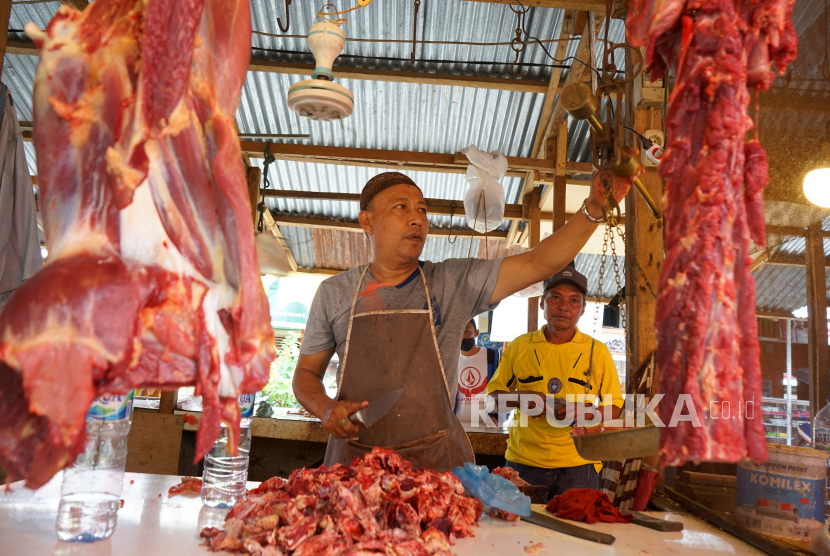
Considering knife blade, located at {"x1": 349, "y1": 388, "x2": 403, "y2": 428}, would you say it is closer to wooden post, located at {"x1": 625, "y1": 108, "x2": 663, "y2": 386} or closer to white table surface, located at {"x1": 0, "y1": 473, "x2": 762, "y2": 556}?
white table surface, located at {"x1": 0, "y1": 473, "x2": 762, "y2": 556}

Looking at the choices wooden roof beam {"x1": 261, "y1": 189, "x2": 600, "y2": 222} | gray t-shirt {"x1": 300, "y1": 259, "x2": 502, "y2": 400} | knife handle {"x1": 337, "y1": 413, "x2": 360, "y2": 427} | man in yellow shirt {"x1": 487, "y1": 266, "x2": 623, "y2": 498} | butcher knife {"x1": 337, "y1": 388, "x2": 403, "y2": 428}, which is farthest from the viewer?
wooden roof beam {"x1": 261, "y1": 189, "x2": 600, "y2": 222}

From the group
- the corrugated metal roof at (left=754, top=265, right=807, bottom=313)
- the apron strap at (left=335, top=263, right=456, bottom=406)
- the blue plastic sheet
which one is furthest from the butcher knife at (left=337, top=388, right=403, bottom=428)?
the corrugated metal roof at (left=754, top=265, right=807, bottom=313)

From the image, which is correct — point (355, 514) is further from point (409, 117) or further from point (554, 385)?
point (409, 117)

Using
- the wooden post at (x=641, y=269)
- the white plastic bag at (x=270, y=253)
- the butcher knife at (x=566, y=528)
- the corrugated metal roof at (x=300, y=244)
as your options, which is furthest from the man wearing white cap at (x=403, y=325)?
the corrugated metal roof at (x=300, y=244)

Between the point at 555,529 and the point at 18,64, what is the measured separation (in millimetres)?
7942

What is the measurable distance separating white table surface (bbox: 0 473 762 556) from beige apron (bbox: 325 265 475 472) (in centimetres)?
68

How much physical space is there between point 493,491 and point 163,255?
68.5 inches

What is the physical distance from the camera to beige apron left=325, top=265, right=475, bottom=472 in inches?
126

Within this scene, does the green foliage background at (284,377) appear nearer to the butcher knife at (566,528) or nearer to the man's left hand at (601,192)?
the butcher knife at (566,528)

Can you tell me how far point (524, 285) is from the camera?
3.34 meters

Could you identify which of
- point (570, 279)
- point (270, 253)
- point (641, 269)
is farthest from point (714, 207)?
point (570, 279)

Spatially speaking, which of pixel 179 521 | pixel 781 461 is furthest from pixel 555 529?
pixel 179 521

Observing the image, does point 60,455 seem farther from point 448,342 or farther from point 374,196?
point 374,196

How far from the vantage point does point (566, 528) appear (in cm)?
240
